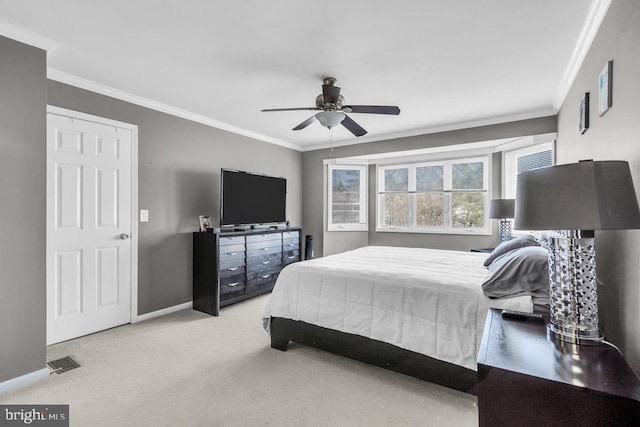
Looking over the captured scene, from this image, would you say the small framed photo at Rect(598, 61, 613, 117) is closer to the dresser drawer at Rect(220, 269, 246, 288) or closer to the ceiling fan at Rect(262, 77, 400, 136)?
the ceiling fan at Rect(262, 77, 400, 136)

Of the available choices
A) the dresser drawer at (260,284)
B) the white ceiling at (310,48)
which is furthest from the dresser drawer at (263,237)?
the white ceiling at (310,48)

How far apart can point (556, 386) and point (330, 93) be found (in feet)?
Answer: 8.15

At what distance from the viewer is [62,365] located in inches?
97.6

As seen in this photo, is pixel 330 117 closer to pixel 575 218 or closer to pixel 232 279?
pixel 575 218

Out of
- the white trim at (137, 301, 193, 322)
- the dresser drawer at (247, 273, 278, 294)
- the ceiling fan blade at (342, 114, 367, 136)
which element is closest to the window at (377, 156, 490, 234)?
the dresser drawer at (247, 273, 278, 294)

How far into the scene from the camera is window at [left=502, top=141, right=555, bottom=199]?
13.2 feet

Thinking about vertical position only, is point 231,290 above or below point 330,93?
below

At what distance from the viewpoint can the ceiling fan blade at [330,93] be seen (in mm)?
2713

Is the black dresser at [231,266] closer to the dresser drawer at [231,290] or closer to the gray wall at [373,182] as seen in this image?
the dresser drawer at [231,290]

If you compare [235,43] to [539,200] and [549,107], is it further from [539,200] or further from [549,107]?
[549,107]

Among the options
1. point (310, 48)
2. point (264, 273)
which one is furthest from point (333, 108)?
point (264, 273)

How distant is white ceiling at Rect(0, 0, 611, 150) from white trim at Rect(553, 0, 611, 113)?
0.04ft

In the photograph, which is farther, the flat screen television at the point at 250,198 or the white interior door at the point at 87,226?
the flat screen television at the point at 250,198

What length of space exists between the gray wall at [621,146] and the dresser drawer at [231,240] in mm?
3468
